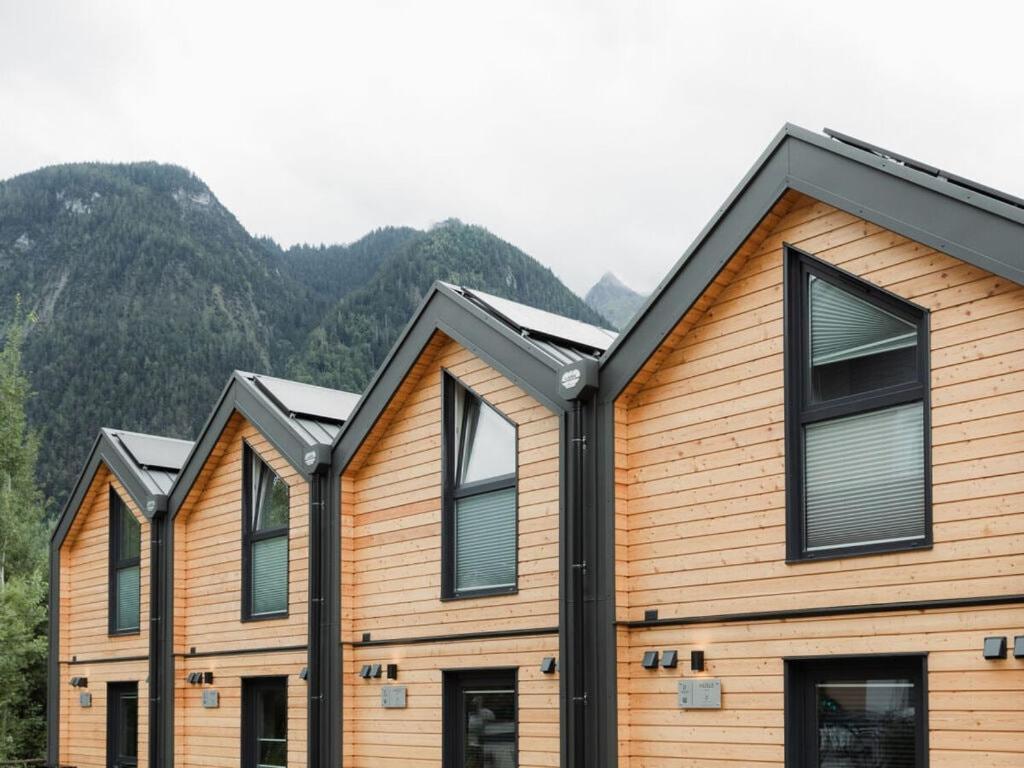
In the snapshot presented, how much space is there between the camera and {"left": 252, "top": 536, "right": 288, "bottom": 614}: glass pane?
13680 mm

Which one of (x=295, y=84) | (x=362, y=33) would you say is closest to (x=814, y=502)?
(x=362, y=33)

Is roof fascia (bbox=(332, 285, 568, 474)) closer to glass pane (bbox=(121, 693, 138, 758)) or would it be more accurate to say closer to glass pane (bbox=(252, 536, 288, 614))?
glass pane (bbox=(252, 536, 288, 614))

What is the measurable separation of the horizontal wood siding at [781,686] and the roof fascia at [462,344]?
2379 millimetres

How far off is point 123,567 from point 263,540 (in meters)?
3.74

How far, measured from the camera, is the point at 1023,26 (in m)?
42.2

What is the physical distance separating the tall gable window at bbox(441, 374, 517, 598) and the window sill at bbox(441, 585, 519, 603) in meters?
0.01

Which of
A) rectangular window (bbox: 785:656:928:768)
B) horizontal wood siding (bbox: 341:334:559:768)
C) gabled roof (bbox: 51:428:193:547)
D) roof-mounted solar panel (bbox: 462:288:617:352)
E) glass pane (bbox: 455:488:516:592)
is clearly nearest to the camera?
rectangular window (bbox: 785:656:928:768)

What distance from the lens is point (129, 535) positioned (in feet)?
55.2

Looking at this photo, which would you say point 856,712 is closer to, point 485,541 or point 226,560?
point 485,541

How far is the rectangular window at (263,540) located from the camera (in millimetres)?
13750

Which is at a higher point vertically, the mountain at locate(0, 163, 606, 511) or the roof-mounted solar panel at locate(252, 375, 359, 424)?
the mountain at locate(0, 163, 606, 511)

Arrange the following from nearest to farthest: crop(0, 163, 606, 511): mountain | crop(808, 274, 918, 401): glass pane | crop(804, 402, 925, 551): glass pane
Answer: crop(804, 402, 925, 551): glass pane → crop(808, 274, 918, 401): glass pane → crop(0, 163, 606, 511): mountain

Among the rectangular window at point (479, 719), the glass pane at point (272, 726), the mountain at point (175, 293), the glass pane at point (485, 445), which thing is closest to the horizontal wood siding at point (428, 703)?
the rectangular window at point (479, 719)

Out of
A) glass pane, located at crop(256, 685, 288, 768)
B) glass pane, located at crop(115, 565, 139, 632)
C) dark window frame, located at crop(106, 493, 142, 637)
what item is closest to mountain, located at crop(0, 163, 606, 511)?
dark window frame, located at crop(106, 493, 142, 637)
